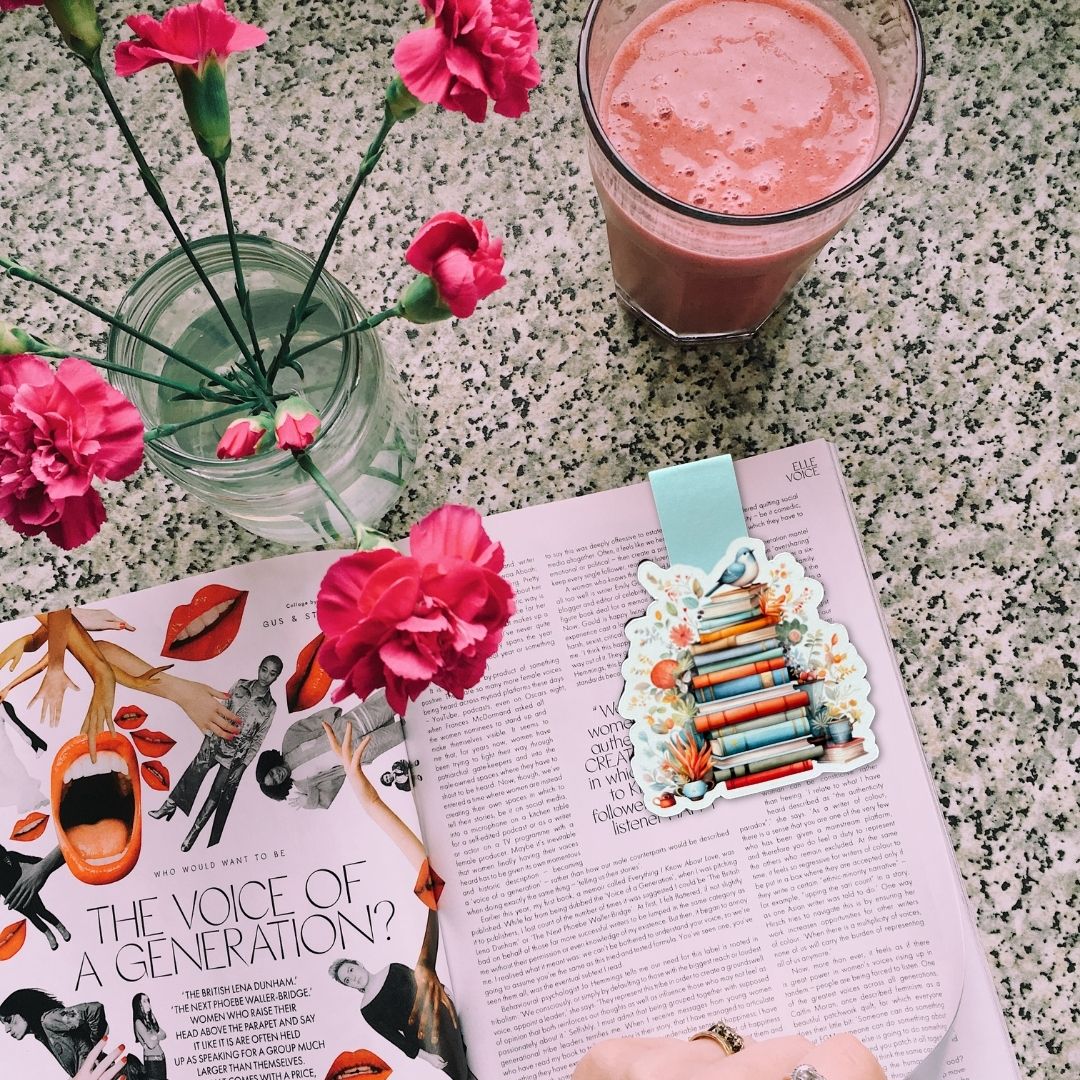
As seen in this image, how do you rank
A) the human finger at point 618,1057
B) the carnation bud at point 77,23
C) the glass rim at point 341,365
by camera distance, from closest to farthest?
the carnation bud at point 77,23 → the glass rim at point 341,365 → the human finger at point 618,1057

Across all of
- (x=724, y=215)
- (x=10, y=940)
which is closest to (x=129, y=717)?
(x=10, y=940)

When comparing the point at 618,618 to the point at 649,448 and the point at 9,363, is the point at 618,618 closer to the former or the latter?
the point at 649,448

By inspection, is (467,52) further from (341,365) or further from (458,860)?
(458,860)

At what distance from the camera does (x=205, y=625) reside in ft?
2.09

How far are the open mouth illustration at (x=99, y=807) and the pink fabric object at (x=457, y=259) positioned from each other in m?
0.40

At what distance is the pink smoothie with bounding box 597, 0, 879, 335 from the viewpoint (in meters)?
0.55

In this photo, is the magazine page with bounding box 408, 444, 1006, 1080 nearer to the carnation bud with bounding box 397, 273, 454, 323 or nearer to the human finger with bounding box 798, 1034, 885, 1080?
the human finger with bounding box 798, 1034, 885, 1080

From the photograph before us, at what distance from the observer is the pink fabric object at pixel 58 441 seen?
0.33m

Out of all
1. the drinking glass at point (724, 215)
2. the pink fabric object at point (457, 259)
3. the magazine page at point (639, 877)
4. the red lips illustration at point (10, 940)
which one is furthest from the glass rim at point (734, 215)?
the red lips illustration at point (10, 940)

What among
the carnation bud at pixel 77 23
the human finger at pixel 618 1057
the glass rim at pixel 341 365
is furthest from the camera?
the human finger at pixel 618 1057

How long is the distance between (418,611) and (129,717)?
38 cm

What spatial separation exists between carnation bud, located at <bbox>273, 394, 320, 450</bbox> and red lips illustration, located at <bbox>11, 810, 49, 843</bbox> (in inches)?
15.3

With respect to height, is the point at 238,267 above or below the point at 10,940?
above

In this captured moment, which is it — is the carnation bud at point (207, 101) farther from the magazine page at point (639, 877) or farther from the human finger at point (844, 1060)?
the human finger at point (844, 1060)
